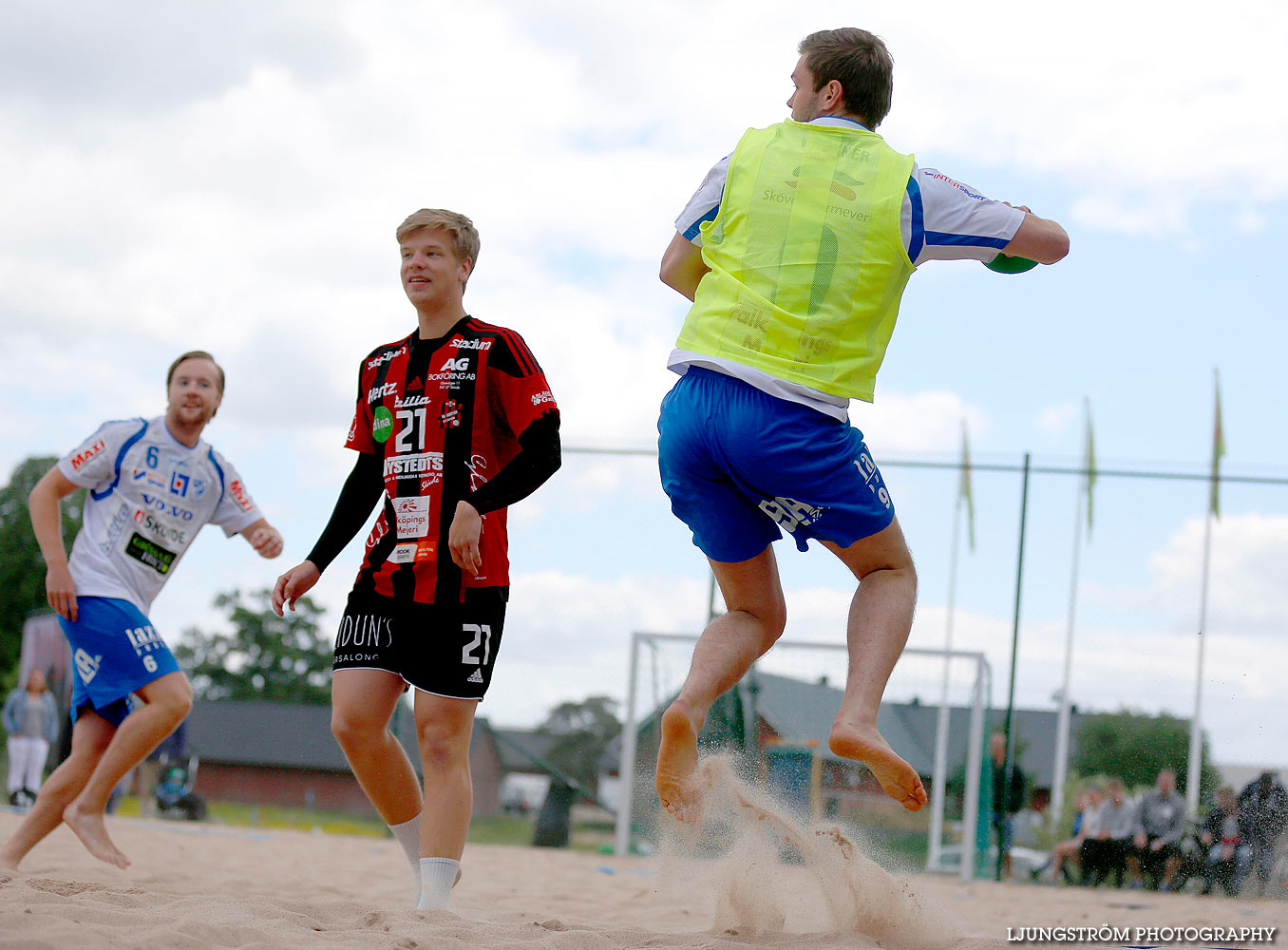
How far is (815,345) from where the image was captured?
2457 millimetres

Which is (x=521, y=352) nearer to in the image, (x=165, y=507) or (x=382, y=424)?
(x=382, y=424)

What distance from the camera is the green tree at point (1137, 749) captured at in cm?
789

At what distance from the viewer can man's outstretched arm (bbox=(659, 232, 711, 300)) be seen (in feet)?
9.12

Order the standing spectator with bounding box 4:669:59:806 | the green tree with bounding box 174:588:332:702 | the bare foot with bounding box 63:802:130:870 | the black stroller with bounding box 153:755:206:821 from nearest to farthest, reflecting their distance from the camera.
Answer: the bare foot with bounding box 63:802:130:870 → the standing spectator with bounding box 4:669:59:806 → the black stroller with bounding box 153:755:206:821 → the green tree with bounding box 174:588:332:702

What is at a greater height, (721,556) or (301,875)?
(721,556)

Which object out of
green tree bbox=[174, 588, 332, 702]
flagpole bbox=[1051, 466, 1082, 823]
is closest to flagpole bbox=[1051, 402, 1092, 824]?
flagpole bbox=[1051, 466, 1082, 823]

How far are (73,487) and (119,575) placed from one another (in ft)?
1.16

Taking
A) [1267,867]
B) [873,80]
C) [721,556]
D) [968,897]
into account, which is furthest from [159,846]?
[1267,867]

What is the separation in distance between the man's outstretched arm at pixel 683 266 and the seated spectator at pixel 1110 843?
6326mm

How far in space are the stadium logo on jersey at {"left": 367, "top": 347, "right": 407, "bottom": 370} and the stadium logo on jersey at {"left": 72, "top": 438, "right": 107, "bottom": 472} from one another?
1378mm

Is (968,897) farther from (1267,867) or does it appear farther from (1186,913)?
(1267,867)

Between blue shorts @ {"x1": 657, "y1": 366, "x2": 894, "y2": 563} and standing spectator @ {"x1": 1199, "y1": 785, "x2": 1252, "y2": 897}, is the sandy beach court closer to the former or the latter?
standing spectator @ {"x1": 1199, "y1": 785, "x2": 1252, "y2": 897}

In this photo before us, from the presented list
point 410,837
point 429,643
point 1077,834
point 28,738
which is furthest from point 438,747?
point 28,738

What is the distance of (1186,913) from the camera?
539 cm
